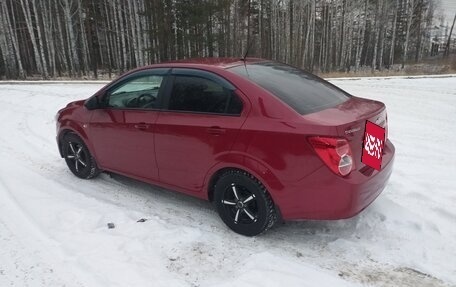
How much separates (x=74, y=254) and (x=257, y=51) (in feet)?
120

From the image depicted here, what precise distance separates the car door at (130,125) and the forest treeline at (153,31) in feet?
62.9

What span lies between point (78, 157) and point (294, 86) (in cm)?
319

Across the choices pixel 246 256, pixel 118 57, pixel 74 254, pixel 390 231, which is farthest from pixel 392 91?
pixel 118 57

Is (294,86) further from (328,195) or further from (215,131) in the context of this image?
(328,195)

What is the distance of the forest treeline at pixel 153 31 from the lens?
1093 inches

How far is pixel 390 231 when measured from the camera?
151 inches

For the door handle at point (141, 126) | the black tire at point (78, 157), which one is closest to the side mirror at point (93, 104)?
the black tire at point (78, 157)

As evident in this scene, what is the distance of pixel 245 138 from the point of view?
3562 mm

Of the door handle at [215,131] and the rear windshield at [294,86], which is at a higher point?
the rear windshield at [294,86]

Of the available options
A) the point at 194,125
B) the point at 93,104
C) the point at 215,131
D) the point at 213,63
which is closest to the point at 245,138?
the point at 215,131

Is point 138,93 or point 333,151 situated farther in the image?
point 138,93

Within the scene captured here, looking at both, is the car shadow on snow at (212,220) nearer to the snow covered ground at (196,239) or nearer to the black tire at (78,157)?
the snow covered ground at (196,239)

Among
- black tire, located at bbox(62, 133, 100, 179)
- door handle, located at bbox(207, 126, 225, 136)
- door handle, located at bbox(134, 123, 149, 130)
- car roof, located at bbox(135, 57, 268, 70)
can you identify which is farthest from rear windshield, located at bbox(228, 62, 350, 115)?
black tire, located at bbox(62, 133, 100, 179)

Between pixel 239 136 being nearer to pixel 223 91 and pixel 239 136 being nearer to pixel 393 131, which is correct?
pixel 223 91
